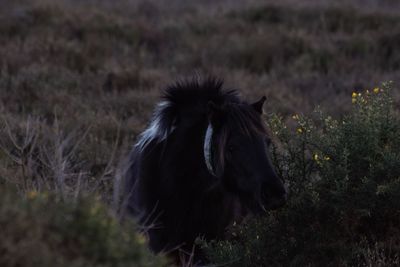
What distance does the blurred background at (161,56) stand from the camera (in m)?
10.0

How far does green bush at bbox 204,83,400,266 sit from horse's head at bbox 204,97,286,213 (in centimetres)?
34

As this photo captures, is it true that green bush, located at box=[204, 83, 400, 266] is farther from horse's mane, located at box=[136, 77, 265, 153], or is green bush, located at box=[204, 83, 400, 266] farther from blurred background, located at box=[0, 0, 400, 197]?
blurred background, located at box=[0, 0, 400, 197]

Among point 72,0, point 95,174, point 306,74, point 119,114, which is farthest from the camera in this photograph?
point 72,0

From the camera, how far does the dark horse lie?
198 inches

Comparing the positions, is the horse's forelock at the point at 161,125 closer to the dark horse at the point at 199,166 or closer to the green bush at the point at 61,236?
the dark horse at the point at 199,166

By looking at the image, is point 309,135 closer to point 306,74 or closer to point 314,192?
point 314,192

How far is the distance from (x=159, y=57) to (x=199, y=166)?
8877 mm

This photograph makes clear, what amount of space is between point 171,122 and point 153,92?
209 inches

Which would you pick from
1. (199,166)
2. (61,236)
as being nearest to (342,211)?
(199,166)

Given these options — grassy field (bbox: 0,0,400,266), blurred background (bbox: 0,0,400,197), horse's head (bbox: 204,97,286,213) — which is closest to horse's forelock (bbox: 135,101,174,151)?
horse's head (bbox: 204,97,286,213)

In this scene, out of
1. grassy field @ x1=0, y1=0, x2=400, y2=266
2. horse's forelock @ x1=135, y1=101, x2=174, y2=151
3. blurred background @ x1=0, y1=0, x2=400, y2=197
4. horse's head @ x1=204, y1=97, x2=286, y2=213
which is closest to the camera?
horse's head @ x1=204, y1=97, x2=286, y2=213

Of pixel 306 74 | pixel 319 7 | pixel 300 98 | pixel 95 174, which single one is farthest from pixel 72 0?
pixel 95 174

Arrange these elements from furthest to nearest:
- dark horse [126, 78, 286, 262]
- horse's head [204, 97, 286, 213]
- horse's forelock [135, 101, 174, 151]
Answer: horse's forelock [135, 101, 174, 151], dark horse [126, 78, 286, 262], horse's head [204, 97, 286, 213]

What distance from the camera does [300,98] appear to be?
11.1 m
